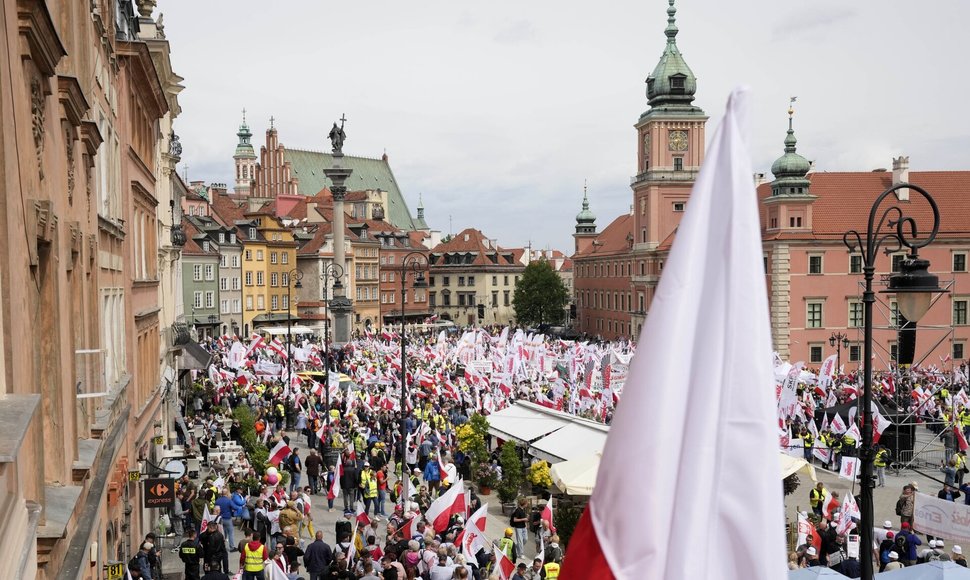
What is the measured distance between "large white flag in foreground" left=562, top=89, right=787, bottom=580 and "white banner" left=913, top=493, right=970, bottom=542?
16.3 meters

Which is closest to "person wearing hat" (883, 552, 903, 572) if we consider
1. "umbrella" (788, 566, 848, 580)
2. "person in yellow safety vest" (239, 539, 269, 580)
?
"umbrella" (788, 566, 848, 580)

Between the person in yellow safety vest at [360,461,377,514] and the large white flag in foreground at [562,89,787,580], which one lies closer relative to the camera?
the large white flag in foreground at [562,89,787,580]

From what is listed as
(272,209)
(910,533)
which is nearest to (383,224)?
(272,209)

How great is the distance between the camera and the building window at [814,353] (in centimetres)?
6725

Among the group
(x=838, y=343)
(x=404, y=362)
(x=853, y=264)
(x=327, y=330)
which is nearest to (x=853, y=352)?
(x=853, y=264)

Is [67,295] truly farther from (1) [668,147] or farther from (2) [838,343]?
(1) [668,147]

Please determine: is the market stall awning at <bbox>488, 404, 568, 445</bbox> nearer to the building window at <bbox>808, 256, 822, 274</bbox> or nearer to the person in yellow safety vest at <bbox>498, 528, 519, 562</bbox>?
the person in yellow safety vest at <bbox>498, 528, 519, 562</bbox>

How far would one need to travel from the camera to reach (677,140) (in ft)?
278

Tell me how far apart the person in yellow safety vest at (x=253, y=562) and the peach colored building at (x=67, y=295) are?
6.71 ft

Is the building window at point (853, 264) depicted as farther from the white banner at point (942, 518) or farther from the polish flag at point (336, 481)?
the polish flag at point (336, 481)

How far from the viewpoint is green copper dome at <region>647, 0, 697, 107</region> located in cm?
8475

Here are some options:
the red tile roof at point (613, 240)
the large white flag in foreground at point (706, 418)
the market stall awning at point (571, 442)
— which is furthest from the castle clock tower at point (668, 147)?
the large white flag in foreground at point (706, 418)

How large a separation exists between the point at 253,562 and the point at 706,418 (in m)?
13.6

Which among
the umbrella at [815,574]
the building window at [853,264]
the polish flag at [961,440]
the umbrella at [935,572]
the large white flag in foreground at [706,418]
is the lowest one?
the polish flag at [961,440]
